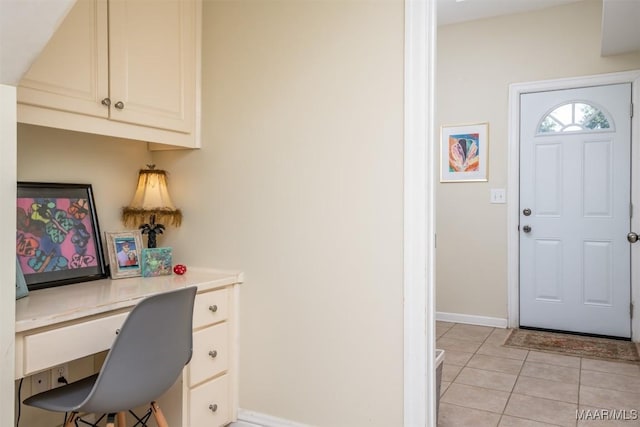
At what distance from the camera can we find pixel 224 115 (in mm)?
2311

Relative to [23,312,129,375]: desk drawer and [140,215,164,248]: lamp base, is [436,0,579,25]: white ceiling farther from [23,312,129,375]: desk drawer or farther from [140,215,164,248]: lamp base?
[23,312,129,375]: desk drawer

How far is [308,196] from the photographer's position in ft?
6.95

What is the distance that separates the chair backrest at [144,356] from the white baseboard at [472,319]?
3.29m

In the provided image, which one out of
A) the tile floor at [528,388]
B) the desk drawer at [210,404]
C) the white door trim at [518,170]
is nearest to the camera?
the desk drawer at [210,404]

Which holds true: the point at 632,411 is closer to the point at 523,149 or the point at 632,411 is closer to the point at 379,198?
the point at 379,198

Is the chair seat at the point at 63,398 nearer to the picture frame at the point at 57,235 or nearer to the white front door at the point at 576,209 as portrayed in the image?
the picture frame at the point at 57,235

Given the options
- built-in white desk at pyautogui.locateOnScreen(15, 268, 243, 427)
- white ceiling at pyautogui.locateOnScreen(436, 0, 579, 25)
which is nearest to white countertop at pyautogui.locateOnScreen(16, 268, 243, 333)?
built-in white desk at pyautogui.locateOnScreen(15, 268, 243, 427)

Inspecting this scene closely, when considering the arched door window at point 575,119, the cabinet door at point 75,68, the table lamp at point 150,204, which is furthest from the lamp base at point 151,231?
the arched door window at point 575,119

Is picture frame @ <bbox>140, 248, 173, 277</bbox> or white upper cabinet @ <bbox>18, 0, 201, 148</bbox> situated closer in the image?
white upper cabinet @ <bbox>18, 0, 201, 148</bbox>

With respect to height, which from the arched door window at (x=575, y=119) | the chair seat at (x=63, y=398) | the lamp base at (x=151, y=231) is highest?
the arched door window at (x=575, y=119)

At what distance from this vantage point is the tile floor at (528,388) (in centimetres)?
246

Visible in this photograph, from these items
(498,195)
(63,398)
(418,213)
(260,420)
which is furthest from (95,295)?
(498,195)

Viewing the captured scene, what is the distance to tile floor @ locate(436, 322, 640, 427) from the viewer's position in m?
2.46

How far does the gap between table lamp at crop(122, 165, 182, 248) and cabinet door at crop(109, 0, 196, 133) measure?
295 millimetres
